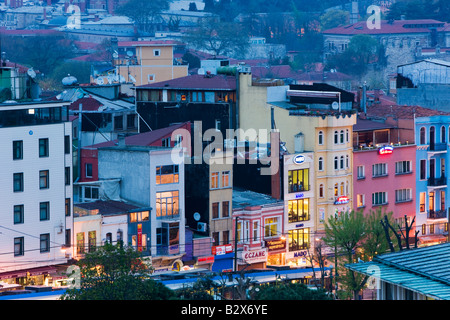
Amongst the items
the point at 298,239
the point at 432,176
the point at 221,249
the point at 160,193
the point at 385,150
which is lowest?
the point at 298,239

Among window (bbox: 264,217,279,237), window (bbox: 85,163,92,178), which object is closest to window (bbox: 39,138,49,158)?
window (bbox: 85,163,92,178)

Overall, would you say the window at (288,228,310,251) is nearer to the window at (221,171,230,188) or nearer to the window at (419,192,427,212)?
the window at (221,171,230,188)

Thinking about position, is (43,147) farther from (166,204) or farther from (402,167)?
(402,167)

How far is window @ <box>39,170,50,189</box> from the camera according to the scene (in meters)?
34.0

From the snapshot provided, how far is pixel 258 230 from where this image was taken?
3756 cm

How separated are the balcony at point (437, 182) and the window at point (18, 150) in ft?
50.1

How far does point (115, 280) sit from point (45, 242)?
7.28m

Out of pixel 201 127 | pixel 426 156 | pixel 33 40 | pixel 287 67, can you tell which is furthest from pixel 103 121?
pixel 33 40

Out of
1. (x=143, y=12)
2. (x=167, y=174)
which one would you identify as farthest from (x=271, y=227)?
(x=143, y=12)

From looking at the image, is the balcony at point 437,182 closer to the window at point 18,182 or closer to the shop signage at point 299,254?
the shop signage at point 299,254

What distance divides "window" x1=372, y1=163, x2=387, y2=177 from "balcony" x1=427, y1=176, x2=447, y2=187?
220 cm

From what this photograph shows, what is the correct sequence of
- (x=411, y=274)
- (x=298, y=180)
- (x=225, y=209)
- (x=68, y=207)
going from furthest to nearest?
(x=298, y=180) < (x=225, y=209) < (x=68, y=207) < (x=411, y=274)

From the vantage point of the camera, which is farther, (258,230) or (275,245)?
(275,245)

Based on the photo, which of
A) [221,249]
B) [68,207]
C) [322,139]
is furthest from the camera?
[322,139]
